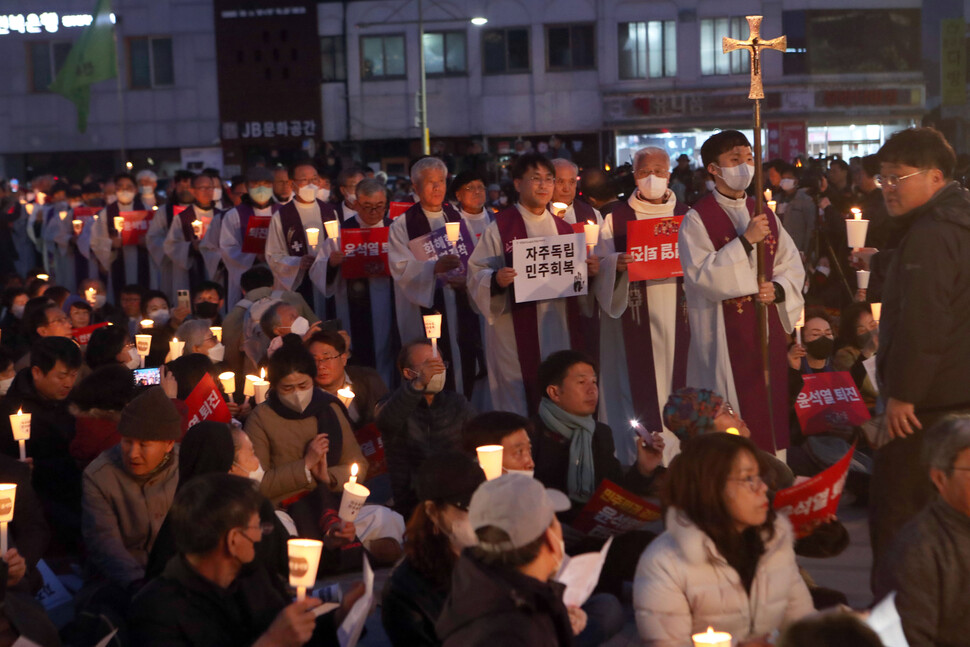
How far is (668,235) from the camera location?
8000 millimetres

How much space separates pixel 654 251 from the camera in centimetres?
803

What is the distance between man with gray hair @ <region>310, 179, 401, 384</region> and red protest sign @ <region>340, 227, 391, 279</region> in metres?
0.06

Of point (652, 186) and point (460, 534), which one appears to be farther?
point (652, 186)

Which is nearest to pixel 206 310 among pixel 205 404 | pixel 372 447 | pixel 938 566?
pixel 372 447

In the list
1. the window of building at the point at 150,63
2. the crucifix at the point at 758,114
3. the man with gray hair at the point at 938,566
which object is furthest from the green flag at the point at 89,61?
the man with gray hair at the point at 938,566

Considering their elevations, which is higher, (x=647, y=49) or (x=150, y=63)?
(x=150, y=63)

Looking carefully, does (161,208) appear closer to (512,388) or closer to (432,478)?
(512,388)

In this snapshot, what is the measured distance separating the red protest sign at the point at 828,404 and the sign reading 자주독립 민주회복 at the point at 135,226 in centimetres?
903

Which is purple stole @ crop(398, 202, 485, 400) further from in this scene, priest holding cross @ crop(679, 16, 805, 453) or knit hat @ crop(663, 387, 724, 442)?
knit hat @ crop(663, 387, 724, 442)

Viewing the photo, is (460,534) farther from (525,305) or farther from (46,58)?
(46,58)

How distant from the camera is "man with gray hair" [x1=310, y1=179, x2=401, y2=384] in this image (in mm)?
10312

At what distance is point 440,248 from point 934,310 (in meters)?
4.86

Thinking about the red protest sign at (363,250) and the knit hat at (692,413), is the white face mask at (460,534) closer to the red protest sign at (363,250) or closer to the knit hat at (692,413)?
the knit hat at (692,413)

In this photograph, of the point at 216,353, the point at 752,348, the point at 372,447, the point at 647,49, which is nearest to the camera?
the point at 752,348
